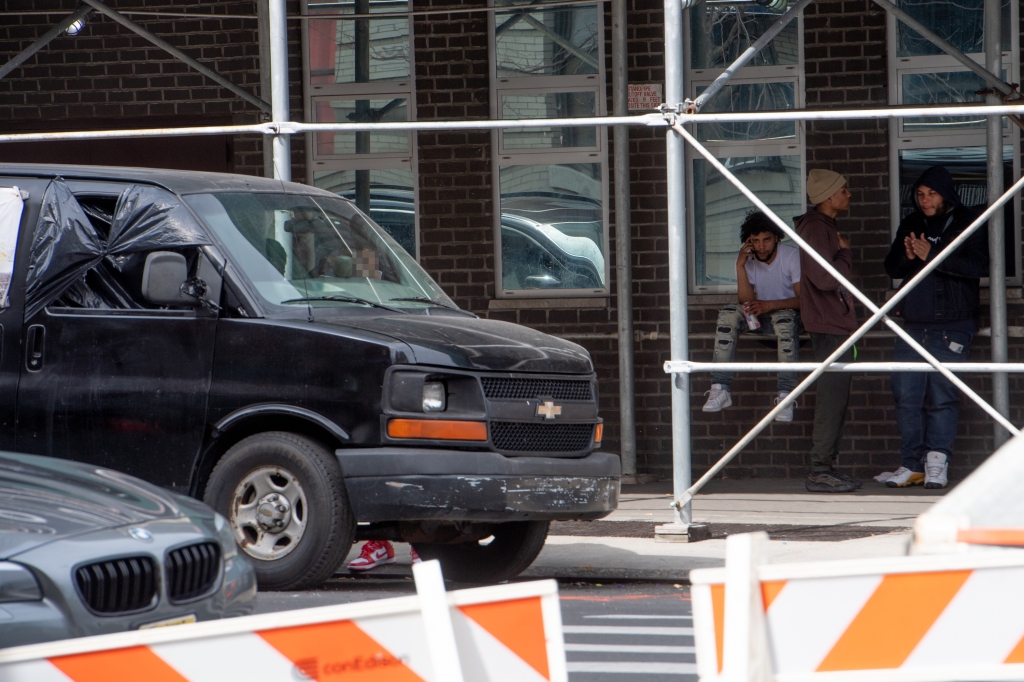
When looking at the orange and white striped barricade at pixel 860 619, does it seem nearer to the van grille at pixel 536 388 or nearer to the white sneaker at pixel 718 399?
the van grille at pixel 536 388

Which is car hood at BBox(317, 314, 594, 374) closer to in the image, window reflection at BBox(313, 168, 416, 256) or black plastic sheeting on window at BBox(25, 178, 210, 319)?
black plastic sheeting on window at BBox(25, 178, 210, 319)

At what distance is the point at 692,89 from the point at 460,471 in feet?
20.1

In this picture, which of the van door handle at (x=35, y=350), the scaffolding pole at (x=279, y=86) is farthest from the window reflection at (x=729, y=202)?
the van door handle at (x=35, y=350)

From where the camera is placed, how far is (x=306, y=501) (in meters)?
6.65

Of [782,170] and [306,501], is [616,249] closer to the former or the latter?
[782,170]

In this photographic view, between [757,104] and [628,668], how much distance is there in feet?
23.6

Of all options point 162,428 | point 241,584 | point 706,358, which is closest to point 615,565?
point 162,428

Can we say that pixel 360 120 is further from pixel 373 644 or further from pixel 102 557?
pixel 373 644

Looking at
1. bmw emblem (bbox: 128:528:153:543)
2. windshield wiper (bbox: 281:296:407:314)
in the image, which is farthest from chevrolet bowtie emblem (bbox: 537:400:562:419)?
bmw emblem (bbox: 128:528:153:543)

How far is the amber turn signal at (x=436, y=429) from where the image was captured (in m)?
A: 6.62

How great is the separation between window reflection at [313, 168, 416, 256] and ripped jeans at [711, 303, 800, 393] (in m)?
2.88

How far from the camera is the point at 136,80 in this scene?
12.8m

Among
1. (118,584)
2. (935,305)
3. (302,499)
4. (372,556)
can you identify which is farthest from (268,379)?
(935,305)

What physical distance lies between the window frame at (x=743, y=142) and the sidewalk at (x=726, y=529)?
74.5 inches
